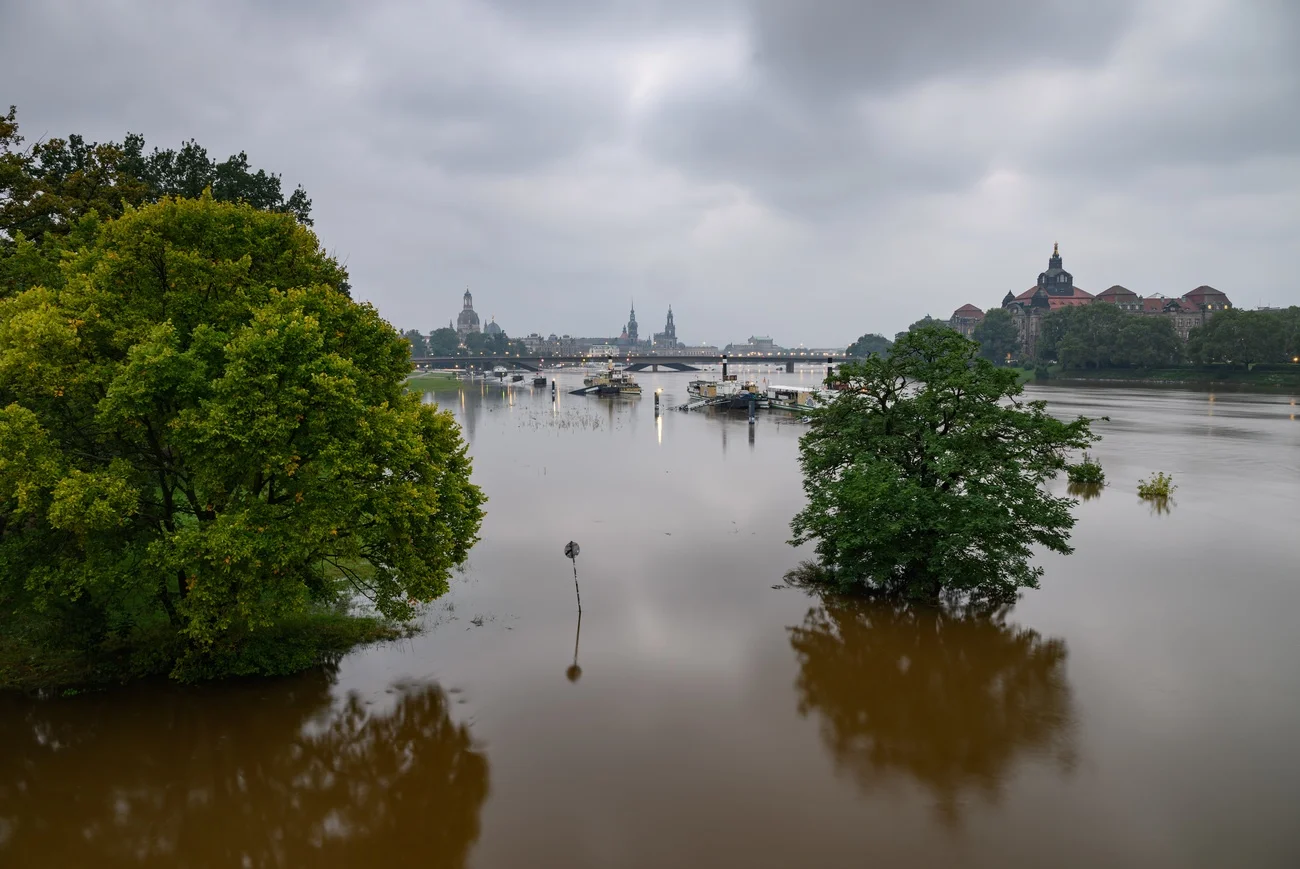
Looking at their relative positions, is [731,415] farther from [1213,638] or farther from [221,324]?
[221,324]

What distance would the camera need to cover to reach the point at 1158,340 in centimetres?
14200

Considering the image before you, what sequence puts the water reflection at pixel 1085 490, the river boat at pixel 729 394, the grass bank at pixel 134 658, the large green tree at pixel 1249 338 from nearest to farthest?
the grass bank at pixel 134 658 < the water reflection at pixel 1085 490 < the river boat at pixel 729 394 < the large green tree at pixel 1249 338

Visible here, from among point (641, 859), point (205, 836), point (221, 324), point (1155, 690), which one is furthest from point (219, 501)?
point (1155, 690)

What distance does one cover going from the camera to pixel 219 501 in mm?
Result: 18859

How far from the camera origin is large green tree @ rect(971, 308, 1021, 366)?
19375cm

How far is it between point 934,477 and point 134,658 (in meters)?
24.8

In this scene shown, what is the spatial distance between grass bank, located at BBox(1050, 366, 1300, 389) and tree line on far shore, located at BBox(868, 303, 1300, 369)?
1.66 m

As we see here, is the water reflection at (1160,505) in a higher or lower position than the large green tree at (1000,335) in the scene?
lower

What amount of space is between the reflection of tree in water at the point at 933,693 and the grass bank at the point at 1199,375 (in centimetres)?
12985

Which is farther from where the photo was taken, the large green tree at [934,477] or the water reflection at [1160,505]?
the water reflection at [1160,505]

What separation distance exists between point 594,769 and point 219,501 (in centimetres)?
1158

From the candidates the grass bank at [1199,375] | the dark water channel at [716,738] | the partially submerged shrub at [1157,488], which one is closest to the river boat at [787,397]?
the partially submerged shrub at [1157,488]

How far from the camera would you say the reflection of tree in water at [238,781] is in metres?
13.7

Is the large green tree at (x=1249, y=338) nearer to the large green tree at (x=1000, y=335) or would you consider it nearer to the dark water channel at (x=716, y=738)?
the large green tree at (x=1000, y=335)
